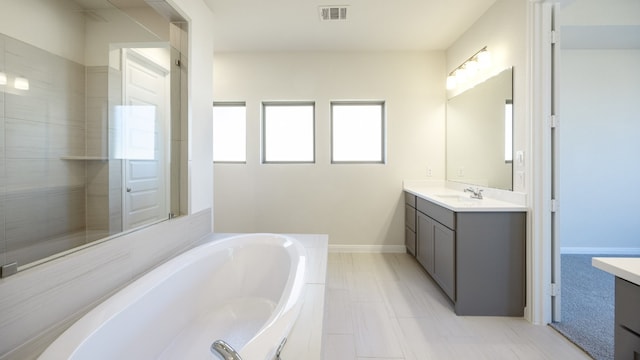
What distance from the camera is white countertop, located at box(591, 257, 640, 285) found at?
79 centimetres

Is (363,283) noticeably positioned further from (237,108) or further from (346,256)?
(237,108)

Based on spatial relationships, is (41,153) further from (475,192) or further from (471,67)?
(471,67)

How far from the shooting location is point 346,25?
3.03 m

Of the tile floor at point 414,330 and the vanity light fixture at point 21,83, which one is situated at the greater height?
the vanity light fixture at point 21,83

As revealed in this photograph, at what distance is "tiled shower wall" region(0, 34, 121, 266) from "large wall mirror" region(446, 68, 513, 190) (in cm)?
301

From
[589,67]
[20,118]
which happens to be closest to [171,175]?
[20,118]

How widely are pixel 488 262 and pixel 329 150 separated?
2.22m

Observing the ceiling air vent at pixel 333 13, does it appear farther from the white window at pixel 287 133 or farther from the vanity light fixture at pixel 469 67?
the vanity light fixture at pixel 469 67

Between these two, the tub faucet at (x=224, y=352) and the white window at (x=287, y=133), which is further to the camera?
the white window at (x=287, y=133)

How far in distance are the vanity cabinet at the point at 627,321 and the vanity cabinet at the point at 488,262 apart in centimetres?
139

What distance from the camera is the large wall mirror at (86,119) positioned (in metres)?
1.44

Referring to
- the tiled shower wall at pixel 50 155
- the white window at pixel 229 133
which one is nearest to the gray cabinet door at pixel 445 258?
the tiled shower wall at pixel 50 155

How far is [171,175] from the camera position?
2256mm

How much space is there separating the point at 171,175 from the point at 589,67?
482 centimetres
